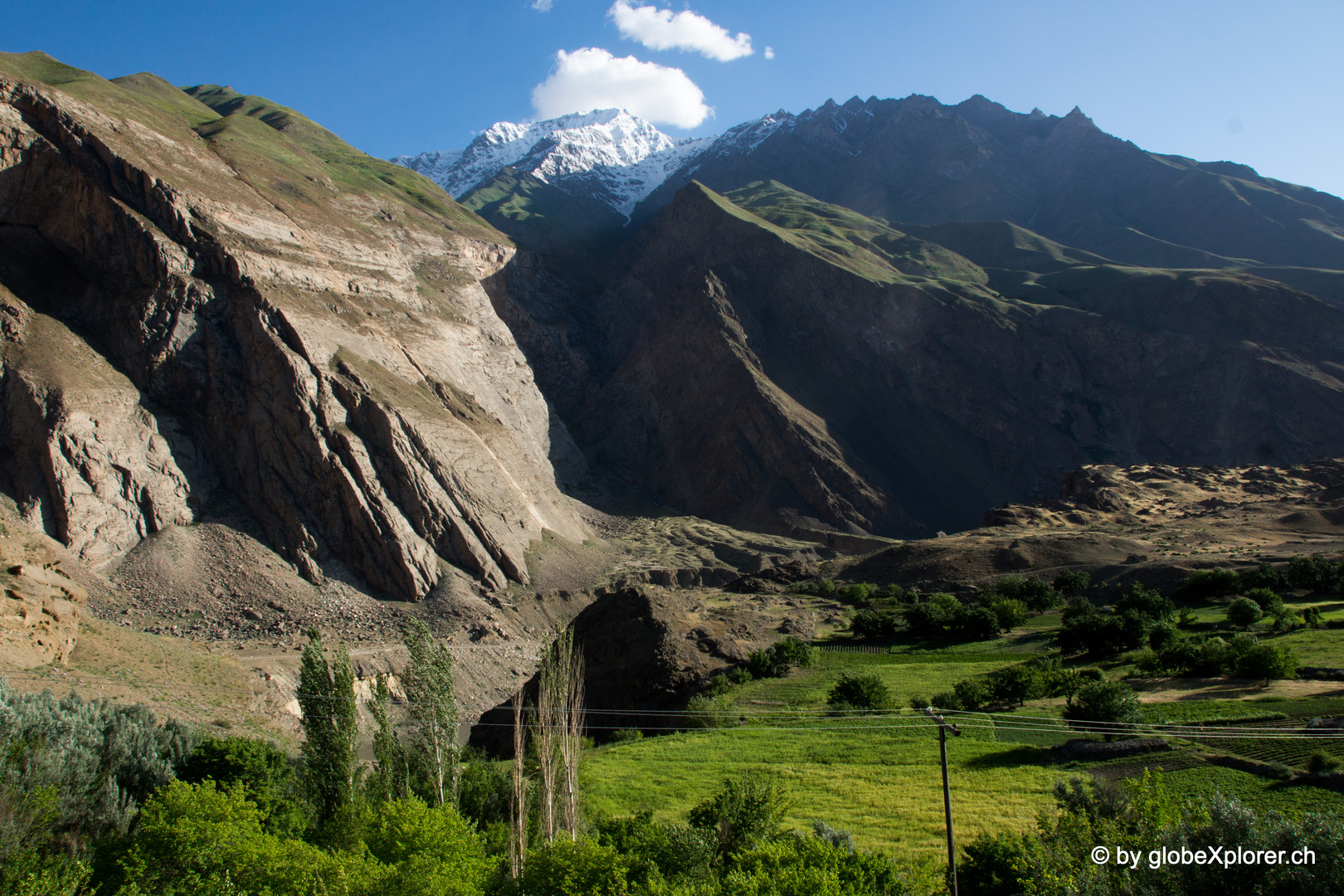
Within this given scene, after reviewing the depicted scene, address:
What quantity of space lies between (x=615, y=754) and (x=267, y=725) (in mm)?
17494

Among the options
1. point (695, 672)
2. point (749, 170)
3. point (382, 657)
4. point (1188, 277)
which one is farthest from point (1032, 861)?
point (749, 170)

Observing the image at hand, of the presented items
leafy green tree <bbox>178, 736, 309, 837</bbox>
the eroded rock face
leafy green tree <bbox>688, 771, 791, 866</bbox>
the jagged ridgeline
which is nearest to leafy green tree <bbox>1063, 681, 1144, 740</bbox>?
leafy green tree <bbox>688, 771, 791, 866</bbox>

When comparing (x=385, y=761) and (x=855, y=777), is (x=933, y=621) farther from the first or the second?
(x=385, y=761)

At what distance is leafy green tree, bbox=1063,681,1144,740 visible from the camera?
2009 cm

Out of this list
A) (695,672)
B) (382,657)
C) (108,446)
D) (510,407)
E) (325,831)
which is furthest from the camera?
(510,407)

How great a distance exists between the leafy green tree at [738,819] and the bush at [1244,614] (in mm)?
27078

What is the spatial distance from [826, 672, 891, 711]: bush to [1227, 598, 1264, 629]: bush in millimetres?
17271

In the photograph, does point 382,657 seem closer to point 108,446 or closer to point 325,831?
point 108,446

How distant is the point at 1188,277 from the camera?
106 m

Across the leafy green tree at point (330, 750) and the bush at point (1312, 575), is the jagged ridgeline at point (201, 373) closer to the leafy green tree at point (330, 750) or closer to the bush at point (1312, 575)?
the leafy green tree at point (330, 750)

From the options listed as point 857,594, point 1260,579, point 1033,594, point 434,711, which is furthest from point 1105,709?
point 857,594

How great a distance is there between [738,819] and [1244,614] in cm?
2888

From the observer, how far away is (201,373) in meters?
57.7

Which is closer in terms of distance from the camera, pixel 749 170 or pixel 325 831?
pixel 325 831
